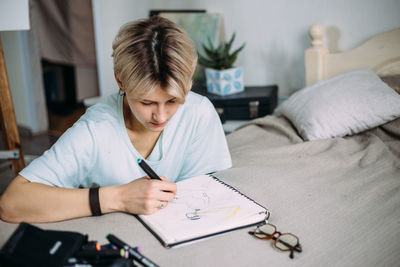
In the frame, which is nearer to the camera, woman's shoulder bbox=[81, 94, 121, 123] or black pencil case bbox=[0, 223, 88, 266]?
black pencil case bbox=[0, 223, 88, 266]

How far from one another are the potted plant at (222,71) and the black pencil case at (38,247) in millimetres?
1458

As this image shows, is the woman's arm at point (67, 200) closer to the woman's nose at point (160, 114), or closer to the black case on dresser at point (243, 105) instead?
the woman's nose at point (160, 114)

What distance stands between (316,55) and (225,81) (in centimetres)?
47

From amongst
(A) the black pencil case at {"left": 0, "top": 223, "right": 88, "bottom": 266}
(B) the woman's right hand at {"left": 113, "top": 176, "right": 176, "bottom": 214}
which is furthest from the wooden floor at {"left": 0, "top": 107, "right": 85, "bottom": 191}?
(A) the black pencil case at {"left": 0, "top": 223, "right": 88, "bottom": 266}

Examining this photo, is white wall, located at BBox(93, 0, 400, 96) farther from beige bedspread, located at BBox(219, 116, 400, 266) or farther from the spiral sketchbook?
the spiral sketchbook

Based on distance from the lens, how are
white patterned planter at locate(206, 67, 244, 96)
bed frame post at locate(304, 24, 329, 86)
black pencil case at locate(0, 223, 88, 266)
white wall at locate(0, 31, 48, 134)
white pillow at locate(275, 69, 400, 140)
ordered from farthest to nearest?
white wall at locate(0, 31, 48, 134), white patterned planter at locate(206, 67, 244, 96), bed frame post at locate(304, 24, 329, 86), white pillow at locate(275, 69, 400, 140), black pencil case at locate(0, 223, 88, 266)

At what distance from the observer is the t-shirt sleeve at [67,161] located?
946mm

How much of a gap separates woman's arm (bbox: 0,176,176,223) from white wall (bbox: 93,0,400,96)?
4.96ft

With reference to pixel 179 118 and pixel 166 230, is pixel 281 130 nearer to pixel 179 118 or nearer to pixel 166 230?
pixel 179 118

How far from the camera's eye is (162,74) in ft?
2.99

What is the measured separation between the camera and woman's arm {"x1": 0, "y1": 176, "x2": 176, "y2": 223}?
0.91 m

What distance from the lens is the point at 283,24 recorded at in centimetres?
221

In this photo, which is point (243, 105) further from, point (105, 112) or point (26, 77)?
point (26, 77)

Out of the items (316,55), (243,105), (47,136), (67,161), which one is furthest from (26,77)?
(67,161)
